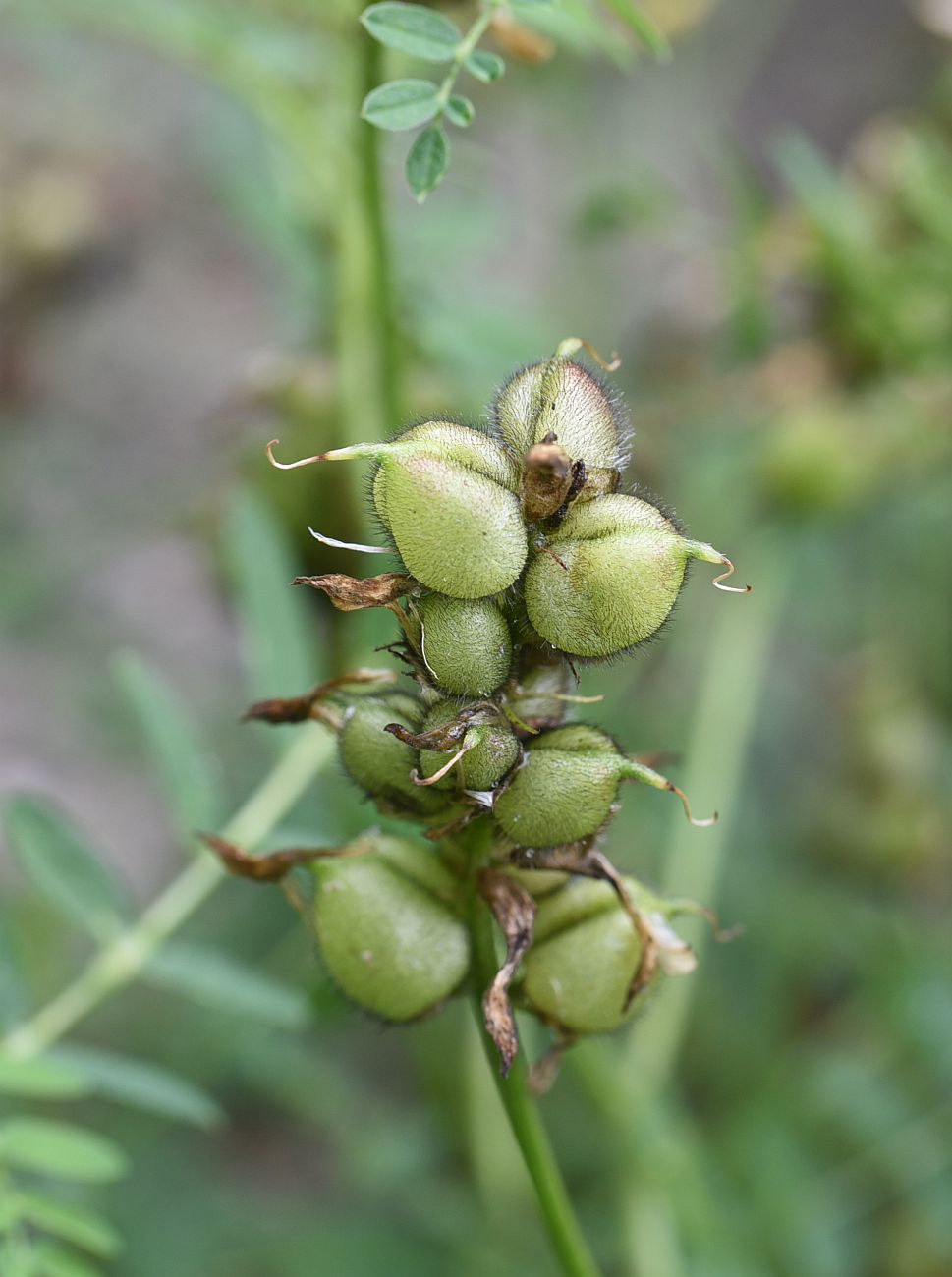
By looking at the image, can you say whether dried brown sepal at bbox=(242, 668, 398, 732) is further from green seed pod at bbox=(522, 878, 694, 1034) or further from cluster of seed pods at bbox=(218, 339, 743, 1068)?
green seed pod at bbox=(522, 878, 694, 1034)

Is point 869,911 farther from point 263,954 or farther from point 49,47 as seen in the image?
point 49,47

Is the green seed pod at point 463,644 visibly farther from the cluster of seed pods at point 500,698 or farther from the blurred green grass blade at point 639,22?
the blurred green grass blade at point 639,22

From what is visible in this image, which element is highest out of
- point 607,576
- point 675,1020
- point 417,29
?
point 417,29

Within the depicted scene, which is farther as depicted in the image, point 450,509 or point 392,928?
point 392,928

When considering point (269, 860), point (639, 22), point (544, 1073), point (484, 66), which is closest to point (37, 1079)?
point (269, 860)

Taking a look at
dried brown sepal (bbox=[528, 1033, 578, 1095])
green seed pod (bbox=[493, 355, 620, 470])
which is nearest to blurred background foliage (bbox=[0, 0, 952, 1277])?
dried brown sepal (bbox=[528, 1033, 578, 1095])

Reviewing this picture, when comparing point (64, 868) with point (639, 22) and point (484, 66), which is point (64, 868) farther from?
point (639, 22)
